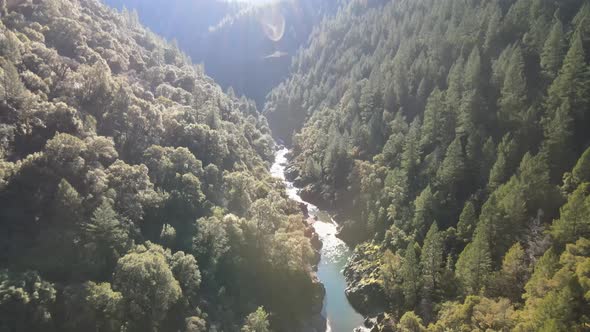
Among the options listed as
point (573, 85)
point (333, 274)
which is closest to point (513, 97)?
point (573, 85)

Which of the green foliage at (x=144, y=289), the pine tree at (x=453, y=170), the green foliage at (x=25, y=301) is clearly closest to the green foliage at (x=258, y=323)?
the green foliage at (x=144, y=289)

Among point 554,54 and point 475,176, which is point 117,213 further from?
point 554,54

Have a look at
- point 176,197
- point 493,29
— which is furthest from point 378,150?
point 176,197

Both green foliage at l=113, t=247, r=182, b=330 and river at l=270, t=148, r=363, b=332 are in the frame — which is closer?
green foliage at l=113, t=247, r=182, b=330

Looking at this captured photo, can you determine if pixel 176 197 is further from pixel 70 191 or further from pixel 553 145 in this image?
pixel 553 145

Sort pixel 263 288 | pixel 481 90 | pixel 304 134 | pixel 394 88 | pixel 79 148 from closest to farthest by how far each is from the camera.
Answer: pixel 79 148 < pixel 263 288 < pixel 481 90 < pixel 394 88 < pixel 304 134

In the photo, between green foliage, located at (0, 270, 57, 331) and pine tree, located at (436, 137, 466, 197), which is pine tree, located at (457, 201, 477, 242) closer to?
pine tree, located at (436, 137, 466, 197)

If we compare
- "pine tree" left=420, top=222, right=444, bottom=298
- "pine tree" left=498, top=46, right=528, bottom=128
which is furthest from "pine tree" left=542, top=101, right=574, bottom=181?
"pine tree" left=420, top=222, right=444, bottom=298
